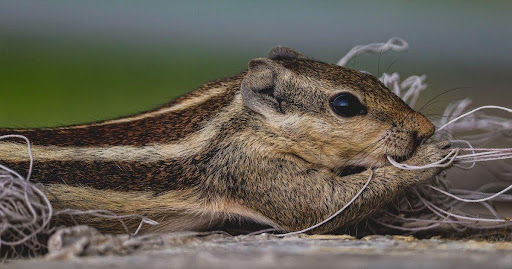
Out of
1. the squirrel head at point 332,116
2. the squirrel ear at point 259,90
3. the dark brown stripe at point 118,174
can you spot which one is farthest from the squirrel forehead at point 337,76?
the dark brown stripe at point 118,174

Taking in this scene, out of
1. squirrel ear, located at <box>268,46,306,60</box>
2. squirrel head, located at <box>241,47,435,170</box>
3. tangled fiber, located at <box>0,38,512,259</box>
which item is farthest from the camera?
squirrel ear, located at <box>268,46,306,60</box>

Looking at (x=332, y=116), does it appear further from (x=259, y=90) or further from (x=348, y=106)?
(x=259, y=90)

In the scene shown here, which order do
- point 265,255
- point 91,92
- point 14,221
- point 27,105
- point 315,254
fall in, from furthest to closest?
point 91,92, point 27,105, point 14,221, point 315,254, point 265,255

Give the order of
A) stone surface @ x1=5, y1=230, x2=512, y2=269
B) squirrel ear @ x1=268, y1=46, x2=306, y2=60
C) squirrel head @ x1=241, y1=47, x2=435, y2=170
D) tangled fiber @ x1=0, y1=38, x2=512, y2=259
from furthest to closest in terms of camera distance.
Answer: squirrel ear @ x1=268, y1=46, x2=306, y2=60, squirrel head @ x1=241, y1=47, x2=435, y2=170, tangled fiber @ x1=0, y1=38, x2=512, y2=259, stone surface @ x1=5, y1=230, x2=512, y2=269

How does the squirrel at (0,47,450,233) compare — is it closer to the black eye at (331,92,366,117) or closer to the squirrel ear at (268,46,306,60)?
the black eye at (331,92,366,117)

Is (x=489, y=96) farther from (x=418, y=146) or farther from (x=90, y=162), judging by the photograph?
(x=90, y=162)

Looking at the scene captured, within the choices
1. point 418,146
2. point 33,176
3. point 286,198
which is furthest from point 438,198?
point 33,176

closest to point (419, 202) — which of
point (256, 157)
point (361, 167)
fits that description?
point (361, 167)

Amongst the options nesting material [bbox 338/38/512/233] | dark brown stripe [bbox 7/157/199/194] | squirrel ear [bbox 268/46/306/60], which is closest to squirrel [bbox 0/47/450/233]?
dark brown stripe [bbox 7/157/199/194]
